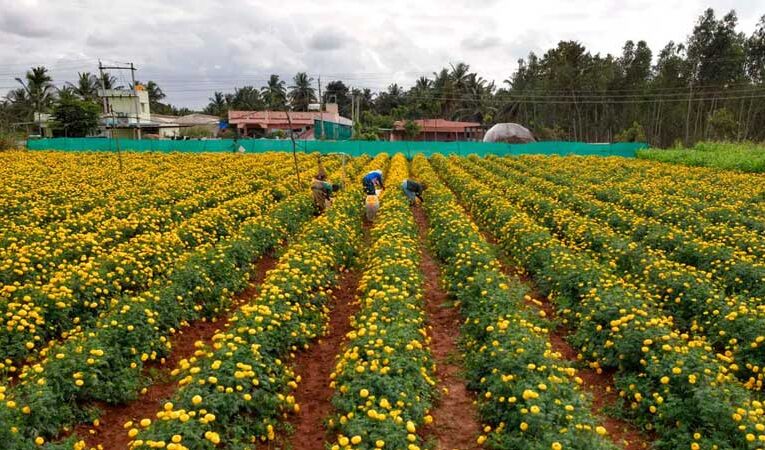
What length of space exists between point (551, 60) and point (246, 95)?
4518cm

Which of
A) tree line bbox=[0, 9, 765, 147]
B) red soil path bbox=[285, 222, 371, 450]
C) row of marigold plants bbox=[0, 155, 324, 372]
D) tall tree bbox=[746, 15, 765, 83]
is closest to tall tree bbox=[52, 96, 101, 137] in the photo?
tree line bbox=[0, 9, 765, 147]

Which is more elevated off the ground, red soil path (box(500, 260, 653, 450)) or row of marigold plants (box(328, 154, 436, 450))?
row of marigold plants (box(328, 154, 436, 450))

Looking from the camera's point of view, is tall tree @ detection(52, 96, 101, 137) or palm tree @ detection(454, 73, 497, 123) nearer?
tall tree @ detection(52, 96, 101, 137)

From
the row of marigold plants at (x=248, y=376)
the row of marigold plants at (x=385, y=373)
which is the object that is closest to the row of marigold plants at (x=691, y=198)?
the row of marigold plants at (x=385, y=373)

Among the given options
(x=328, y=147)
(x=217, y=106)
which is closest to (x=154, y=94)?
(x=217, y=106)

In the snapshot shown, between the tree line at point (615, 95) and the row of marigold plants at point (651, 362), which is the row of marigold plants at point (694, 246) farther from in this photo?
the tree line at point (615, 95)

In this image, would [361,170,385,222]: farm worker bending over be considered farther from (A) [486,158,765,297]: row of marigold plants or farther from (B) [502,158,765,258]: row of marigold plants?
(B) [502,158,765,258]: row of marigold plants

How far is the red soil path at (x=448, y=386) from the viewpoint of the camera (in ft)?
16.3

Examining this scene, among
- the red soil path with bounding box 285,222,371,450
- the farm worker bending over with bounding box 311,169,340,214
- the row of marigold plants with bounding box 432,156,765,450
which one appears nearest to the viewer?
the row of marigold plants with bounding box 432,156,765,450

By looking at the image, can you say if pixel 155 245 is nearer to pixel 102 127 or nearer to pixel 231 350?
pixel 231 350

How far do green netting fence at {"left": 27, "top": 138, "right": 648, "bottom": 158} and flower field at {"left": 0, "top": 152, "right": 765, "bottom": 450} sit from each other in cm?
2594

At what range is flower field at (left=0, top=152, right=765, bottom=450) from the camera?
438cm

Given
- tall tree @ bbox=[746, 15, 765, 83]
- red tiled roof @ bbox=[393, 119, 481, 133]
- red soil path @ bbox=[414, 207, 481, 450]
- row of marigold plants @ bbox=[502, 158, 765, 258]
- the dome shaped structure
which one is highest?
tall tree @ bbox=[746, 15, 765, 83]

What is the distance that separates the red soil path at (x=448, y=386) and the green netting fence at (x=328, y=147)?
28525 mm
